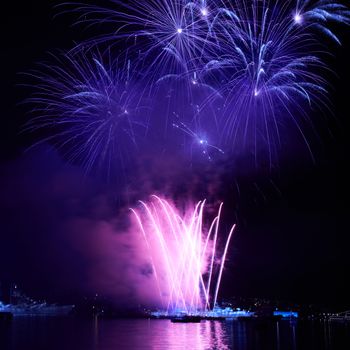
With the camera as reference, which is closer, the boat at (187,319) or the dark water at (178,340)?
the dark water at (178,340)

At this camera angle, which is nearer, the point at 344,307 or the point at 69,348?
the point at 69,348

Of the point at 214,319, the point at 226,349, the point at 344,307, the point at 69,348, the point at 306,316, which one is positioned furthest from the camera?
the point at 306,316

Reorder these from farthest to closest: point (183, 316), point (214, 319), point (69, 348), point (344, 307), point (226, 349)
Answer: point (344, 307), point (214, 319), point (183, 316), point (69, 348), point (226, 349)

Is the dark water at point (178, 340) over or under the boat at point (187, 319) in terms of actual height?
over

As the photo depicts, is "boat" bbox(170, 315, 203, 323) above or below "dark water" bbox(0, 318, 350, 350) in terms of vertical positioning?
below

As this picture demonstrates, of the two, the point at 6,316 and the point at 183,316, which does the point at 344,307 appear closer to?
the point at 183,316

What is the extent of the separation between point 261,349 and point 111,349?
40.2 ft

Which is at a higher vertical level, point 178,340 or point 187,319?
point 178,340

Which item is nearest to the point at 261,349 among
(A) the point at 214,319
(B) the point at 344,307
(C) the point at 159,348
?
(C) the point at 159,348

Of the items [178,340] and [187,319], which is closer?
[178,340]

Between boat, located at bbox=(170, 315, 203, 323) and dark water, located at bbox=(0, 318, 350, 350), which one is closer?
dark water, located at bbox=(0, 318, 350, 350)

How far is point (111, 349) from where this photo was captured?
4072cm

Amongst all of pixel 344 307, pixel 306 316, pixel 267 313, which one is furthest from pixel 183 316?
pixel 306 316

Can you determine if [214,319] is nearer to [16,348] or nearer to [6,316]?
[6,316]
